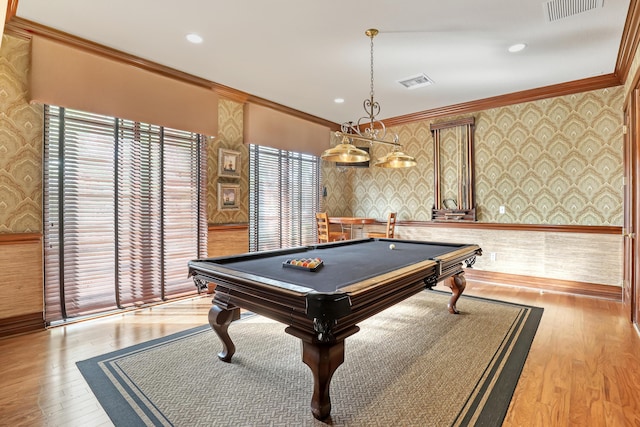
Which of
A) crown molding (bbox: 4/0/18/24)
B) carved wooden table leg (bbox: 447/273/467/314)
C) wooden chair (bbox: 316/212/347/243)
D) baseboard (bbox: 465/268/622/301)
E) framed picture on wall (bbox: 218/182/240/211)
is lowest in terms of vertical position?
baseboard (bbox: 465/268/622/301)

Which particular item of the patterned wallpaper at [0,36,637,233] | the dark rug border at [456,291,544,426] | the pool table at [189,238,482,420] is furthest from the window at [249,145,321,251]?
the dark rug border at [456,291,544,426]

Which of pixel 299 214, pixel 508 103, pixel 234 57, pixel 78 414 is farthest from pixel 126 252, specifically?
pixel 508 103

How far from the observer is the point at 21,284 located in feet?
9.70

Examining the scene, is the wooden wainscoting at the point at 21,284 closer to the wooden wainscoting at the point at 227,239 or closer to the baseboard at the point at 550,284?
the wooden wainscoting at the point at 227,239

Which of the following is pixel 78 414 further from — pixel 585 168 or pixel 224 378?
pixel 585 168


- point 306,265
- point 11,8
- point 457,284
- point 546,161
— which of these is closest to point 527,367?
point 457,284

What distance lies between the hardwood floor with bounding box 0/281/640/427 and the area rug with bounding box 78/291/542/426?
106mm

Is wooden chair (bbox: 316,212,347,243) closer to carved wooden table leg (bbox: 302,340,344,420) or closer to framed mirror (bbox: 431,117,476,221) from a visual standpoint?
framed mirror (bbox: 431,117,476,221)

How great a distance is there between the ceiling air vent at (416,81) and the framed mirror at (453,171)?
50.3 inches

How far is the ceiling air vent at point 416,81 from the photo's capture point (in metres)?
4.10

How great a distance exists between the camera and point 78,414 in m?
1.82

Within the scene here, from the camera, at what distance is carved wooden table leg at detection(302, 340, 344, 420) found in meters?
1.72

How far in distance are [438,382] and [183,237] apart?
3.32 metres

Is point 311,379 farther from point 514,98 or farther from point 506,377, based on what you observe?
point 514,98
